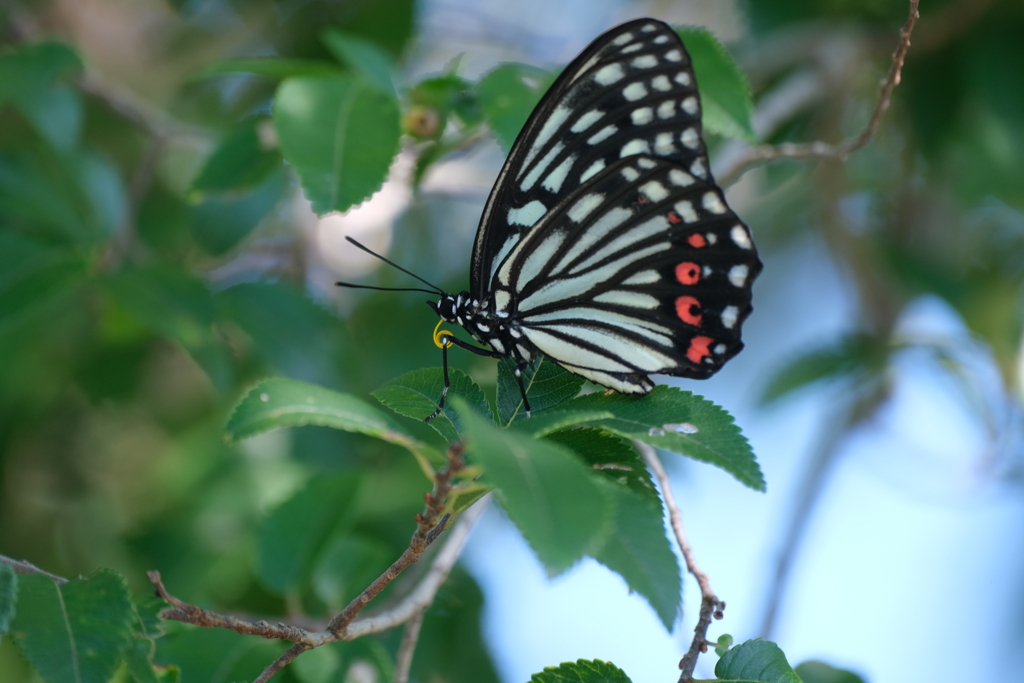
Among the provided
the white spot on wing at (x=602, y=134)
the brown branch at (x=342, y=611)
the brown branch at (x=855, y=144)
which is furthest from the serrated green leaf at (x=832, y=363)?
the brown branch at (x=342, y=611)

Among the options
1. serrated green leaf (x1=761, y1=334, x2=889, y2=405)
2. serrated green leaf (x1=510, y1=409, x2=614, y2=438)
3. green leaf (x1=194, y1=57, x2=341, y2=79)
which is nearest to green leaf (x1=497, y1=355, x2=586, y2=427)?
serrated green leaf (x1=510, y1=409, x2=614, y2=438)

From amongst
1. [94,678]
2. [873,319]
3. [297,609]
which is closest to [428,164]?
[297,609]

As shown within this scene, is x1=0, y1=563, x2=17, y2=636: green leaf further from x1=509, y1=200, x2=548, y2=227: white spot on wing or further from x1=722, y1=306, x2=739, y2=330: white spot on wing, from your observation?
x1=722, y1=306, x2=739, y2=330: white spot on wing

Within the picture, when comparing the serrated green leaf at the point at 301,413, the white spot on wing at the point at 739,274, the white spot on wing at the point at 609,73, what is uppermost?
the white spot on wing at the point at 609,73

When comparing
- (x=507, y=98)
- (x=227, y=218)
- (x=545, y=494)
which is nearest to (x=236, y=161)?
(x=227, y=218)

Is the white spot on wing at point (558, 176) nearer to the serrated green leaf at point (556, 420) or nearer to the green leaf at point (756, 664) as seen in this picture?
the serrated green leaf at point (556, 420)

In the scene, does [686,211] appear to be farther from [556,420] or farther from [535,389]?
[556,420]
